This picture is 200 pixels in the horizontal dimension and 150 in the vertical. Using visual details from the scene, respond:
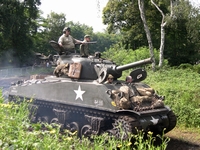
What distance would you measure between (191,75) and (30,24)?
67.0 ft

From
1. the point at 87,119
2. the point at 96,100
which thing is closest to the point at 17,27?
the point at 87,119

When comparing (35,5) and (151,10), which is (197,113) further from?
(35,5)

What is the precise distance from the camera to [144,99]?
28.3ft

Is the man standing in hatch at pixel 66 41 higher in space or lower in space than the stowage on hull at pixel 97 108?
higher

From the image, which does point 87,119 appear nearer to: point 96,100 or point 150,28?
point 96,100

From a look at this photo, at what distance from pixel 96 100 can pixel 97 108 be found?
24cm

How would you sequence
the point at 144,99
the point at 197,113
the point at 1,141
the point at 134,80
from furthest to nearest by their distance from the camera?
the point at 197,113 < the point at 134,80 < the point at 144,99 < the point at 1,141

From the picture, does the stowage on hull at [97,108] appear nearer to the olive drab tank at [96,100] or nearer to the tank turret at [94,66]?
the olive drab tank at [96,100]

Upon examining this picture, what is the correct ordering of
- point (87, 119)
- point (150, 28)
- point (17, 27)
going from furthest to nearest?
point (17, 27)
point (150, 28)
point (87, 119)

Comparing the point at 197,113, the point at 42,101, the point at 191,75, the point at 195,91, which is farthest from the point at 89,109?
the point at 191,75

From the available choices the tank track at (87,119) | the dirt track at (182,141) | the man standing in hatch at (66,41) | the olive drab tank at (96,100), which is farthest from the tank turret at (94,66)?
the dirt track at (182,141)

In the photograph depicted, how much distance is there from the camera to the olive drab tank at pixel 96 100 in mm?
8203

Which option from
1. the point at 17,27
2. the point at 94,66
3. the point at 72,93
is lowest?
the point at 72,93

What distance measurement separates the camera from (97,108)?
862 cm
